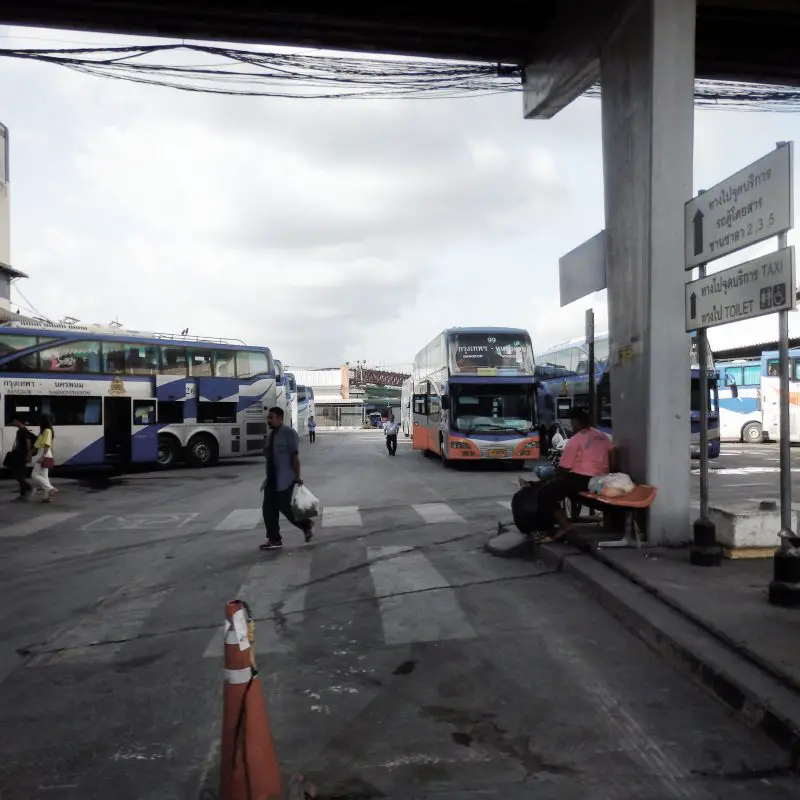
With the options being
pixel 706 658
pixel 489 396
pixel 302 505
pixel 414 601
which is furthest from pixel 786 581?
pixel 489 396

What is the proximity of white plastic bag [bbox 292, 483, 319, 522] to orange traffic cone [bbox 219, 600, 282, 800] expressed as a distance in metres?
6.06

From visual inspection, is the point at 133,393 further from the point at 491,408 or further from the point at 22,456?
the point at 491,408

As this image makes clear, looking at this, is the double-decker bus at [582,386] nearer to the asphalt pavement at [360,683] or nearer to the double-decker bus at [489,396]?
the double-decker bus at [489,396]

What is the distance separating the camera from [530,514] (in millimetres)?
8672

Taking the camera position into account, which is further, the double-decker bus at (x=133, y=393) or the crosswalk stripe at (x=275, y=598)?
the double-decker bus at (x=133, y=393)

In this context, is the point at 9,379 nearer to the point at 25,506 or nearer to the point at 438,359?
the point at 25,506

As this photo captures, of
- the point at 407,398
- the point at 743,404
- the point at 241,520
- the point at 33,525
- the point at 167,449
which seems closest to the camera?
the point at 33,525

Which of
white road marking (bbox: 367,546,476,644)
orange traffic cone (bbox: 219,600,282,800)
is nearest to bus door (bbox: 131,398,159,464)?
white road marking (bbox: 367,546,476,644)

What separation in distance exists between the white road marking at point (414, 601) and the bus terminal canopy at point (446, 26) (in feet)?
22.2

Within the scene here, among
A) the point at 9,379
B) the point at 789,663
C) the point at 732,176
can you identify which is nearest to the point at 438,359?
the point at 9,379

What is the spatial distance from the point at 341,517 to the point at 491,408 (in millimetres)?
10132

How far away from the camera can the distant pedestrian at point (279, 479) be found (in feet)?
30.6

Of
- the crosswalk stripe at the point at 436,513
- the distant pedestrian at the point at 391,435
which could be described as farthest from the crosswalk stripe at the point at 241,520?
the distant pedestrian at the point at 391,435

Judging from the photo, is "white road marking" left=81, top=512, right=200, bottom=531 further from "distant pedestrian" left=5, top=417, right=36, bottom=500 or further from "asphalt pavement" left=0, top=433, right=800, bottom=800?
"distant pedestrian" left=5, top=417, right=36, bottom=500
